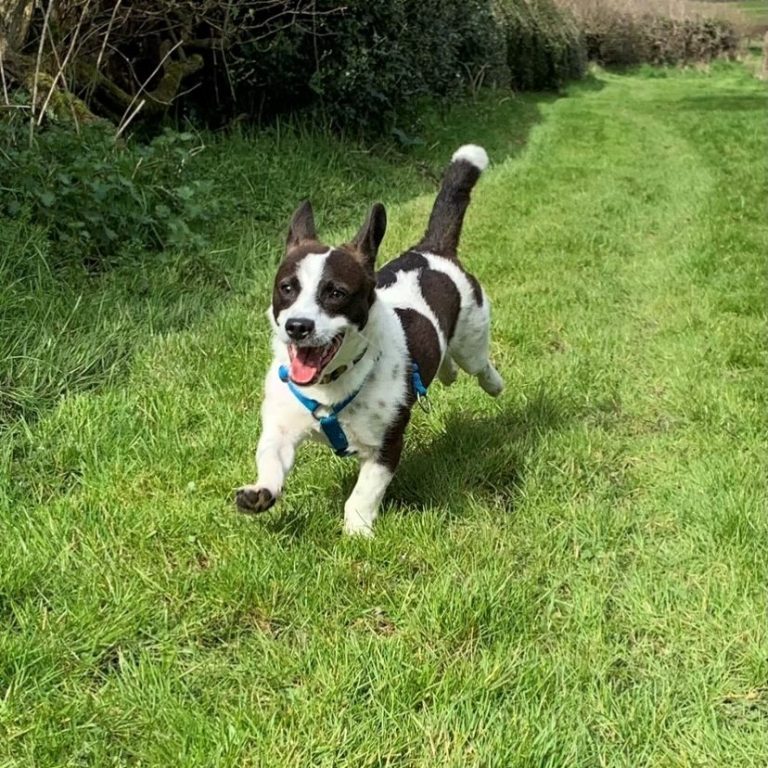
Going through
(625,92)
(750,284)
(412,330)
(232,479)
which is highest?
(412,330)

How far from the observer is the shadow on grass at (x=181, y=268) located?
4.26 m

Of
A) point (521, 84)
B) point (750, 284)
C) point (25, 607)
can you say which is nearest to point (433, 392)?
point (25, 607)

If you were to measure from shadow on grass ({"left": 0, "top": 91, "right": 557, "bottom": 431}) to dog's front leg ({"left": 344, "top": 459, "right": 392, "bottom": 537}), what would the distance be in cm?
158

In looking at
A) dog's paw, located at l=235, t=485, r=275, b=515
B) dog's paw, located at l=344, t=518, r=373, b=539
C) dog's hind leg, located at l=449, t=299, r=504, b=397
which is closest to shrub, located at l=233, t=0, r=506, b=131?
dog's hind leg, located at l=449, t=299, r=504, b=397

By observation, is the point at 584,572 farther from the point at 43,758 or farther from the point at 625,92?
the point at 625,92

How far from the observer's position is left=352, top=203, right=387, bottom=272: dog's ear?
3.41 meters

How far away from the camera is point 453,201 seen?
175 inches

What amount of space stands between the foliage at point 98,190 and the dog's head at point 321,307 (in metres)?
2.71

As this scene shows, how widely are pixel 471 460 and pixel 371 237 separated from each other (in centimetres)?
106

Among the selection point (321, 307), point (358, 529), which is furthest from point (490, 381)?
point (321, 307)

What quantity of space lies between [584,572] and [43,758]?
1803 mm

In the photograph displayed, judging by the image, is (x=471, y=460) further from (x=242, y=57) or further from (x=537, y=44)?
(x=537, y=44)

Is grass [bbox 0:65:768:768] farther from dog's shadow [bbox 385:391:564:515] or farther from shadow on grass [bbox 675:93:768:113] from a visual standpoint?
shadow on grass [bbox 675:93:768:113]

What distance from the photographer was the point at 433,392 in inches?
183
